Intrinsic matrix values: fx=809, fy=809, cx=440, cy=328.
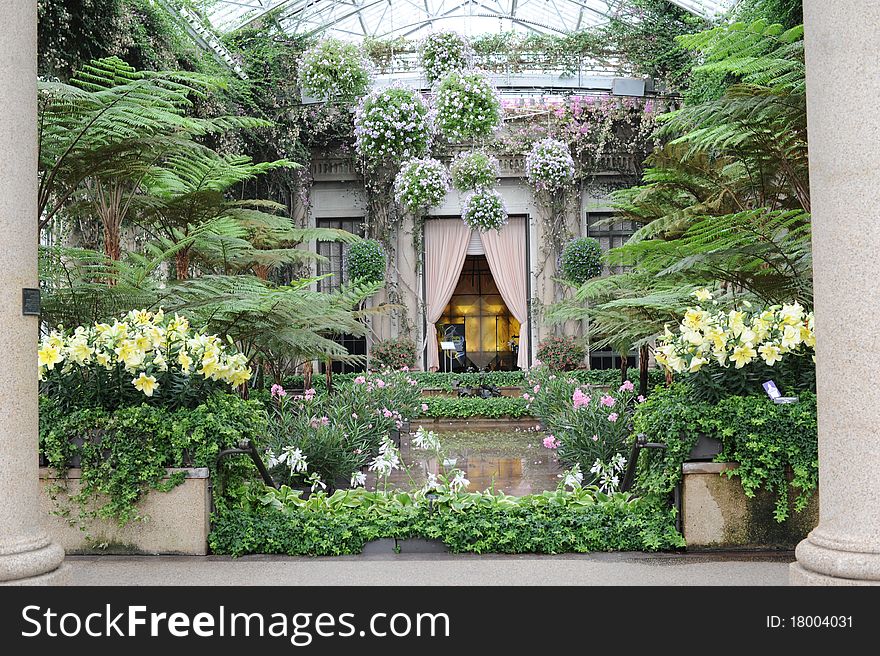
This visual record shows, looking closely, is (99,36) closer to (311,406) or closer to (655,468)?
(311,406)

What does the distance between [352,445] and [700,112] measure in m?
3.12

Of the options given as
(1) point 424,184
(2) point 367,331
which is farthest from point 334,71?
(2) point 367,331

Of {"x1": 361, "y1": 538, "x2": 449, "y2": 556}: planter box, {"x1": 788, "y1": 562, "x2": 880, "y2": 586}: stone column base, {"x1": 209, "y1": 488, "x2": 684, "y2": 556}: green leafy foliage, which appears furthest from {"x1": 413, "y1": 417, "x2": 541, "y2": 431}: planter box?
{"x1": 788, "y1": 562, "x2": 880, "y2": 586}: stone column base

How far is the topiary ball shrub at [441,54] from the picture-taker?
554 centimetres

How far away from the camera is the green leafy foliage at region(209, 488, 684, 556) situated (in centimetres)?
345

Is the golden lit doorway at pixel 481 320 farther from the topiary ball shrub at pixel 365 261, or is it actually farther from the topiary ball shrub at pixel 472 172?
the topiary ball shrub at pixel 472 172

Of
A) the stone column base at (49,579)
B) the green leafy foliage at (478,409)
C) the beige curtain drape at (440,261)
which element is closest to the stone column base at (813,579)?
the stone column base at (49,579)

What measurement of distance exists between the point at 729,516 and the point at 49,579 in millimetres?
2530

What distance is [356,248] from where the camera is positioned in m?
12.9

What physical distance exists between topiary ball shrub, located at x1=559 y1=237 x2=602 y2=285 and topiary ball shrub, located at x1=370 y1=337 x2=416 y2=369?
302 cm

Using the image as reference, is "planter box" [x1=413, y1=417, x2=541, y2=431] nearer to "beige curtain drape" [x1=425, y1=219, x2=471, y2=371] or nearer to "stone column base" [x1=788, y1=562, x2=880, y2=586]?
"beige curtain drape" [x1=425, y1=219, x2=471, y2=371]

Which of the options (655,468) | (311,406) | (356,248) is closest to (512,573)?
(655,468)

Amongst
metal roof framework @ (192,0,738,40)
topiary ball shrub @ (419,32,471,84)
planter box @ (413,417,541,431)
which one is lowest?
planter box @ (413,417,541,431)

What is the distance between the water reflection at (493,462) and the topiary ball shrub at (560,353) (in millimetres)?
4204
